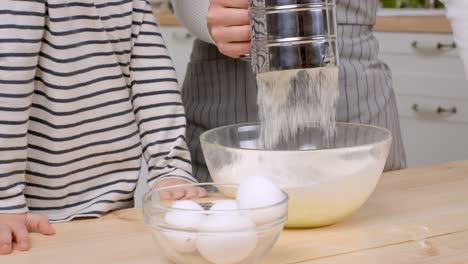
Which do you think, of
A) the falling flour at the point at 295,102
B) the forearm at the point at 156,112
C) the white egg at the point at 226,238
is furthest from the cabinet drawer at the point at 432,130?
the white egg at the point at 226,238

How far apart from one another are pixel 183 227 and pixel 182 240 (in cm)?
1

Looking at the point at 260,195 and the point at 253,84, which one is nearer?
the point at 260,195

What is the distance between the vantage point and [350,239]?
863 mm

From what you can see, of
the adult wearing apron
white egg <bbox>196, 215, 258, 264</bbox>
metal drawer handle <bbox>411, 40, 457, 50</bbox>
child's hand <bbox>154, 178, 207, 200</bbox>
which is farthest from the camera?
metal drawer handle <bbox>411, 40, 457, 50</bbox>

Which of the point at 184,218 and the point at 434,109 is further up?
the point at 184,218

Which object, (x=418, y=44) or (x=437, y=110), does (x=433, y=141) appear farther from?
(x=418, y=44)

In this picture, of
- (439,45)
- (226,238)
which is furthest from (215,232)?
(439,45)

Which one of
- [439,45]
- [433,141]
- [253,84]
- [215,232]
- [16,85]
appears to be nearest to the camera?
[215,232]

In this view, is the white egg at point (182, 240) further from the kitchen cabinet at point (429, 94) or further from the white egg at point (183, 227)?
the kitchen cabinet at point (429, 94)

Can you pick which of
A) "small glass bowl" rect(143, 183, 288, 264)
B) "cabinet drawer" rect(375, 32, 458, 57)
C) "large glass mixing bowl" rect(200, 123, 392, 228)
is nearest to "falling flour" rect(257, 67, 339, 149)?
"large glass mixing bowl" rect(200, 123, 392, 228)

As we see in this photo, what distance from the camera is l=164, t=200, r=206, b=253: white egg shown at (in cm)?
73

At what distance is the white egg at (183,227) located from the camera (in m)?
0.73

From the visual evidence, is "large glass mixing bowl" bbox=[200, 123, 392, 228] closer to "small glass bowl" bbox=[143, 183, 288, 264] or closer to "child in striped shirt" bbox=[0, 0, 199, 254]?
"small glass bowl" bbox=[143, 183, 288, 264]

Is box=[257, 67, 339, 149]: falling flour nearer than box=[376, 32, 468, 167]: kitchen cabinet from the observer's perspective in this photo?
Yes
